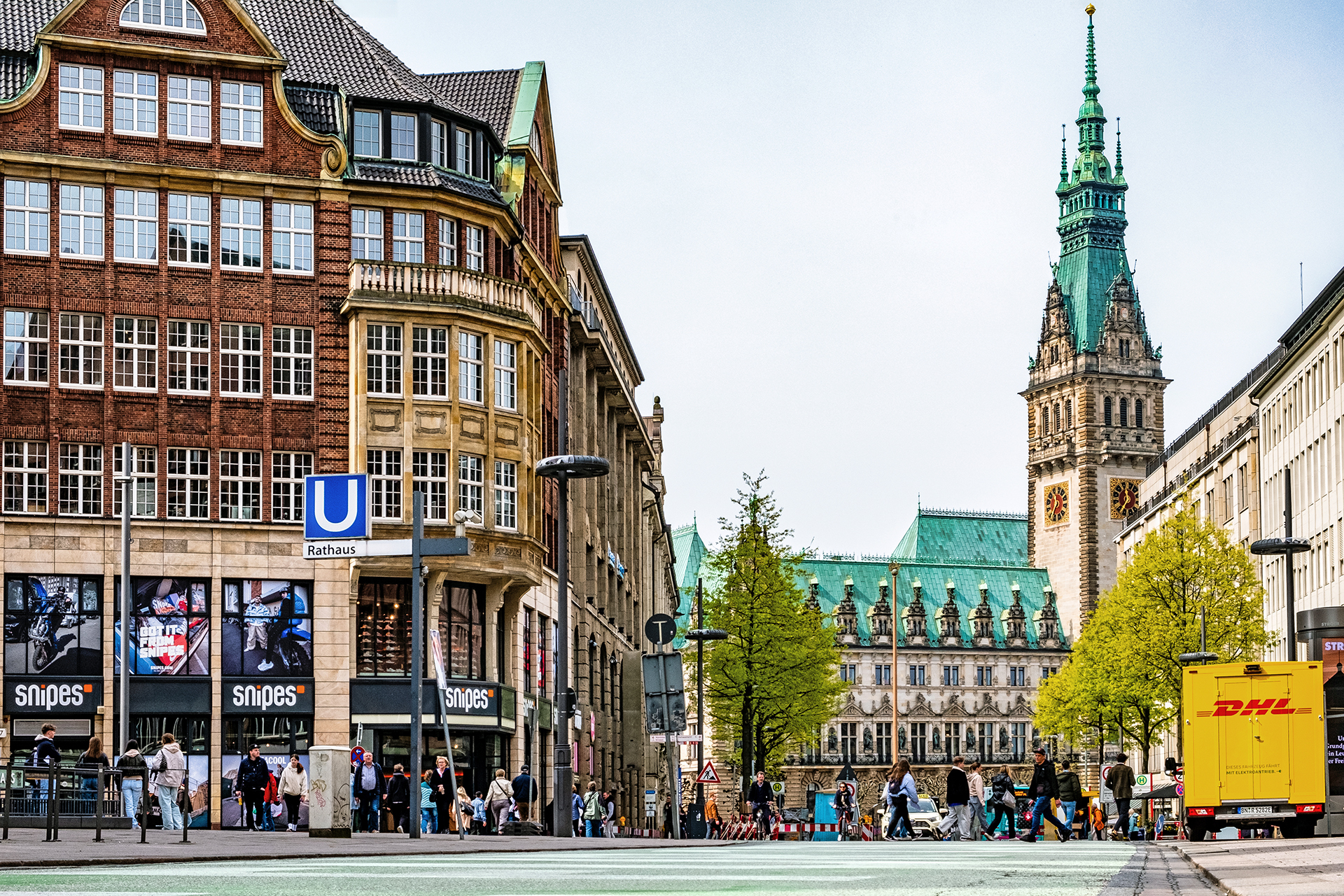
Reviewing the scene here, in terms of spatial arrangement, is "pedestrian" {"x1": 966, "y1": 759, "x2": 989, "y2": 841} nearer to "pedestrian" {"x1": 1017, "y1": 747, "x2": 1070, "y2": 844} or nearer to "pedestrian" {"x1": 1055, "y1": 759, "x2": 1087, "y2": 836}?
"pedestrian" {"x1": 1055, "y1": 759, "x2": 1087, "y2": 836}

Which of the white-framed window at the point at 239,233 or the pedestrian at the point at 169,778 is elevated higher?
the white-framed window at the point at 239,233

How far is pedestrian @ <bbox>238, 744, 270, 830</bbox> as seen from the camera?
144 ft

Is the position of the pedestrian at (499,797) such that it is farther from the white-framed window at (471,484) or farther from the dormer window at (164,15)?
the dormer window at (164,15)

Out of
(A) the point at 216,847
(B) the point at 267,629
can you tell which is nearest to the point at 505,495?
(B) the point at 267,629

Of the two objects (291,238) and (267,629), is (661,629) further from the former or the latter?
(291,238)

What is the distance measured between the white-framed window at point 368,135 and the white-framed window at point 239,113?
103 inches

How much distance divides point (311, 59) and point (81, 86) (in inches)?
263

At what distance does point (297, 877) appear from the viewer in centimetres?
1458

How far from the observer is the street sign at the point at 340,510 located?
97.8 ft

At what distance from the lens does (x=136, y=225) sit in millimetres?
51562

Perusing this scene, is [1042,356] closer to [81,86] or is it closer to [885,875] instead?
[81,86]

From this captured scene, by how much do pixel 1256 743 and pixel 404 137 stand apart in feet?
94.4

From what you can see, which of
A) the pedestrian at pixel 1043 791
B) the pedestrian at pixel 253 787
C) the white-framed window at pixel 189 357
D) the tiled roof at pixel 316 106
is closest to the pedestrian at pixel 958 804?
the pedestrian at pixel 1043 791

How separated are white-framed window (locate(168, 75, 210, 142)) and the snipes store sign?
44.4ft
